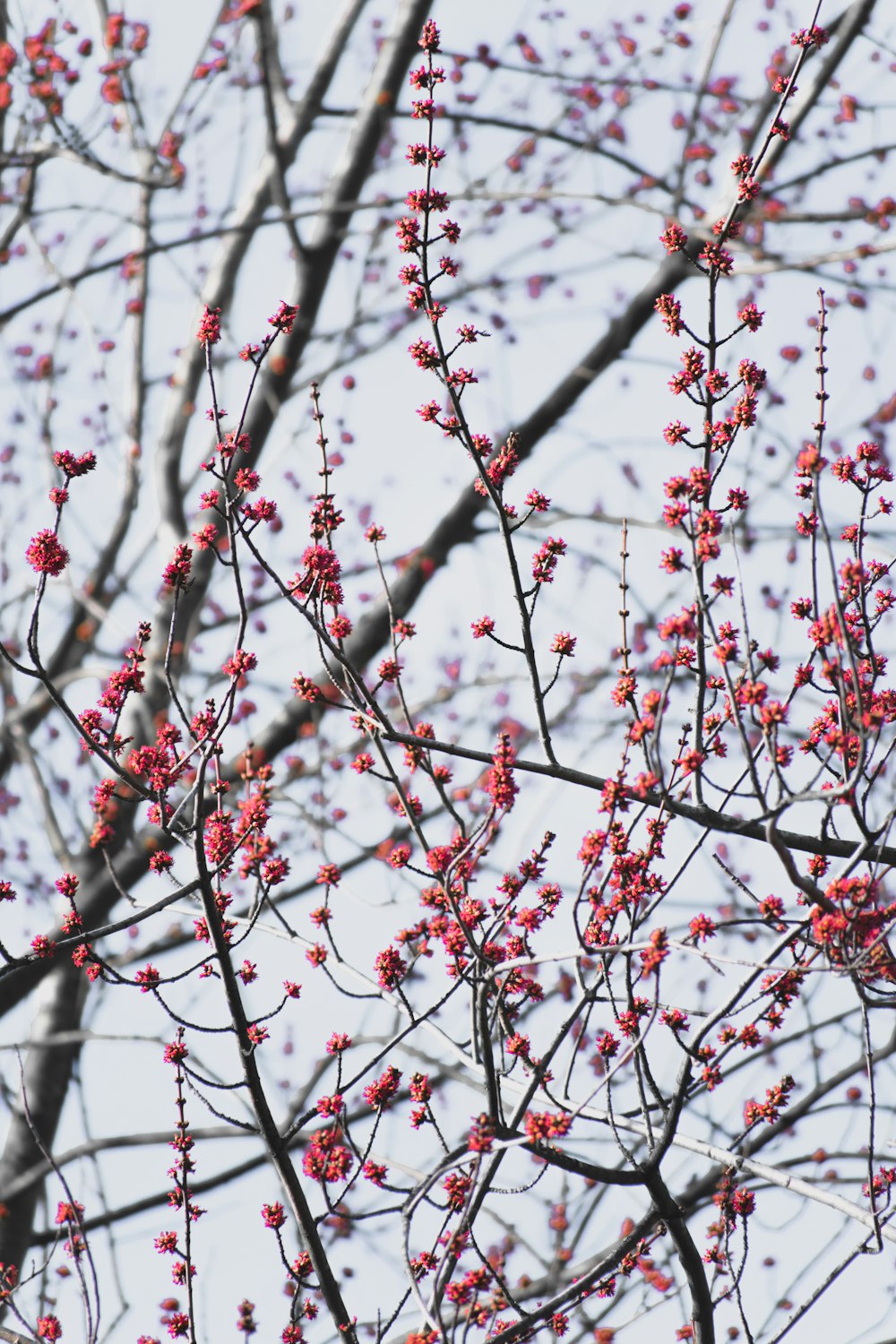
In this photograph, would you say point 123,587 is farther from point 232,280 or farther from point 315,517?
point 315,517

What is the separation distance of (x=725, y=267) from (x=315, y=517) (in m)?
1.27

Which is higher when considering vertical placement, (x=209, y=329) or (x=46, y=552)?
(x=209, y=329)

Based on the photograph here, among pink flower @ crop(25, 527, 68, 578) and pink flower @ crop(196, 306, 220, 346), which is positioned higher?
pink flower @ crop(196, 306, 220, 346)

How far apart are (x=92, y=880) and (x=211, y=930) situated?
4231mm

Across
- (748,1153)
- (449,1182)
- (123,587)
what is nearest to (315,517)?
(449,1182)

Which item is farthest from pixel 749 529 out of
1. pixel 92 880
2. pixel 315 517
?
pixel 315 517

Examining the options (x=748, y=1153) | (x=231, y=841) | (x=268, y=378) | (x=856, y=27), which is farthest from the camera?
(x=268, y=378)

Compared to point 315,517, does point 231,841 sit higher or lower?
lower

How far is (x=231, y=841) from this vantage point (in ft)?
11.0

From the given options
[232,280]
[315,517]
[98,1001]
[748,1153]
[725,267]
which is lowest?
[748,1153]

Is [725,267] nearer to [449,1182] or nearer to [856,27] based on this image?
[449,1182]

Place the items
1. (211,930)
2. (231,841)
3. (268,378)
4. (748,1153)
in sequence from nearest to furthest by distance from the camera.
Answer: (211,930)
(231,841)
(748,1153)
(268,378)

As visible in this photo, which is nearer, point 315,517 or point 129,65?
point 315,517

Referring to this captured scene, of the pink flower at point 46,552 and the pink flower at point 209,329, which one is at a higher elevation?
the pink flower at point 209,329
